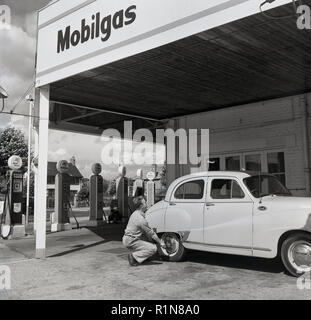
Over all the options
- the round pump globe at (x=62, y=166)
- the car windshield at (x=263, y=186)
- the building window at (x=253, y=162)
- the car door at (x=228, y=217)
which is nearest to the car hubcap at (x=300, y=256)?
the car door at (x=228, y=217)

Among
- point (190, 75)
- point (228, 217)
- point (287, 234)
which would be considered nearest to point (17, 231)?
point (190, 75)

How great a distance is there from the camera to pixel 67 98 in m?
12.3

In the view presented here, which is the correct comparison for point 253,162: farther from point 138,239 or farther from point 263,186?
point 138,239

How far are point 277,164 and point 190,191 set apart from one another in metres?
5.33

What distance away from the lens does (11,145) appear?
105ft

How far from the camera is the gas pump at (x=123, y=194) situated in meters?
19.6

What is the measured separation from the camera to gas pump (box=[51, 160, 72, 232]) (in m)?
16.1

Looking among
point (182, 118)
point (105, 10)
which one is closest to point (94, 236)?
point (182, 118)

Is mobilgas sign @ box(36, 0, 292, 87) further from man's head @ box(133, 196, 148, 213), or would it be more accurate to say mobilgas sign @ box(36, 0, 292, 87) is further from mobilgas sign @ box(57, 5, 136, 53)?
man's head @ box(133, 196, 148, 213)

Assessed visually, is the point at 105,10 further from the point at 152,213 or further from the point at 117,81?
the point at 152,213

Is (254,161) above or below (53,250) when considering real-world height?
above

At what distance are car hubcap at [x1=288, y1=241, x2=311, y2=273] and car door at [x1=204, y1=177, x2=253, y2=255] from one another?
75 cm

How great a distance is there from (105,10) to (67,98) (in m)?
4.43

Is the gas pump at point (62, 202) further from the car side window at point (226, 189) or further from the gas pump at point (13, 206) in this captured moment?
the car side window at point (226, 189)
